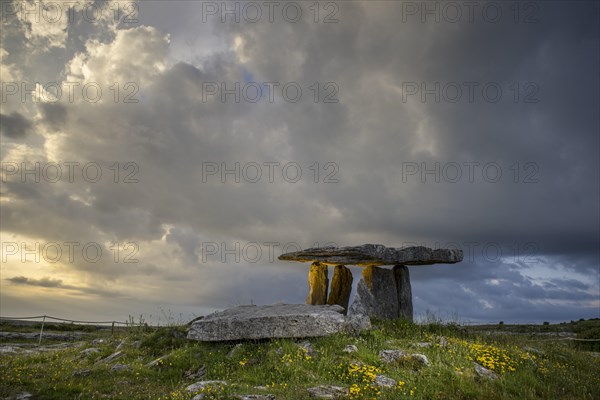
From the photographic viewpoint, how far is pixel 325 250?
22.4 m

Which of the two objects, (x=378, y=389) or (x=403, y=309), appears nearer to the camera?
(x=378, y=389)

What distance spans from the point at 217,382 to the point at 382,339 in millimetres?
6481

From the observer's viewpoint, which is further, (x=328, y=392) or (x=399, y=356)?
(x=399, y=356)

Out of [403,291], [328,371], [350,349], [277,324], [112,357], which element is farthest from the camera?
[403,291]

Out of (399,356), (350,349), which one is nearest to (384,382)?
(399,356)

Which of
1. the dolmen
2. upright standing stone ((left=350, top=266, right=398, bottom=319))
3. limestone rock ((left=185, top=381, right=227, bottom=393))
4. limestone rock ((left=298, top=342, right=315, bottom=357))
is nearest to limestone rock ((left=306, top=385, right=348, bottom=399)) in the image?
limestone rock ((left=185, top=381, right=227, bottom=393))

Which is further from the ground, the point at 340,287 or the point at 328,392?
the point at 340,287

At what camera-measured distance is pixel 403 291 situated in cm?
2330

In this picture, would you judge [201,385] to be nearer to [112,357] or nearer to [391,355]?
[391,355]

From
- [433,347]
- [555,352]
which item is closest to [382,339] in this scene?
[433,347]

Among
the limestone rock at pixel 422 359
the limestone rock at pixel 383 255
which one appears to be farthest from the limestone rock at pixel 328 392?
the limestone rock at pixel 383 255

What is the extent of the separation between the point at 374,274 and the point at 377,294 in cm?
101

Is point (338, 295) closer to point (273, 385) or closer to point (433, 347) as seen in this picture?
point (433, 347)

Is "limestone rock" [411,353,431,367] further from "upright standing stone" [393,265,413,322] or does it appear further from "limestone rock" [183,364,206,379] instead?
"upright standing stone" [393,265,413,322]
